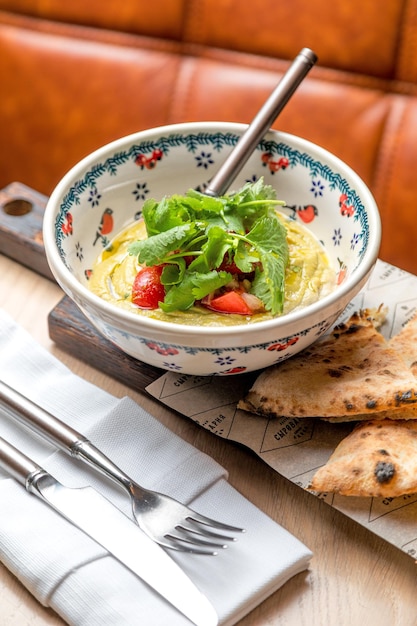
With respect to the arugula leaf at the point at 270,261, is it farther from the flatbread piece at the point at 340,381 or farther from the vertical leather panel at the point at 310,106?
the vertical leather panel at the point at 310,106

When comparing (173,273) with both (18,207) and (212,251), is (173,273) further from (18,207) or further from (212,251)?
(18,207)

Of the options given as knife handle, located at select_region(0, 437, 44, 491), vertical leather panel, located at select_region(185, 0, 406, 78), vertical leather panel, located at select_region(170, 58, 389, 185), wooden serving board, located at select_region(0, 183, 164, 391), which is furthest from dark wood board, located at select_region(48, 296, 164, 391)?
A: vertical leather panel, located at select_region(185, 0, 406, 78)

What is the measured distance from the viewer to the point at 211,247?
1425 millimetres

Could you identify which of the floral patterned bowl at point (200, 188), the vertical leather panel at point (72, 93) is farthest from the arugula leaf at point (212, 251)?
the vertical leather panel at point (72, 93)

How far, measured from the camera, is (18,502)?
4.32ft

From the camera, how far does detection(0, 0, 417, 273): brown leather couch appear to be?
2.45 m

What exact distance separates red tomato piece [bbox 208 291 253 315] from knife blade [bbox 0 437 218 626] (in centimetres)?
42

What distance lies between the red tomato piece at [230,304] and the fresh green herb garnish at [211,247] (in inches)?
1.1

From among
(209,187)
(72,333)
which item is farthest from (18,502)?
(209,187)

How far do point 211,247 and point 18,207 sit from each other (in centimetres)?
76

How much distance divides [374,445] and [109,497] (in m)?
0.48

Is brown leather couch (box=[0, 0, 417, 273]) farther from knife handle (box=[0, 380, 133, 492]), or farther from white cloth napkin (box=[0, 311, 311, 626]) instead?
knife handle (box=[0, 380, 133, 492])

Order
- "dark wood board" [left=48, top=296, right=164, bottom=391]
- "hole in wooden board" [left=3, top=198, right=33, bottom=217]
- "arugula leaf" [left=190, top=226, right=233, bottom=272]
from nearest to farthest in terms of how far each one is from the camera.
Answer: "arugula leaf" [left=190, top=226, right=233, bottom=272] < "dark wood board" [left=48, top=296, right=164, bottom=391] < "hole in wooden board" [left=3, top=198, right=33, bottom=217]

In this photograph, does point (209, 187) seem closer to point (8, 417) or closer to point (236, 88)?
point (8, 417)
